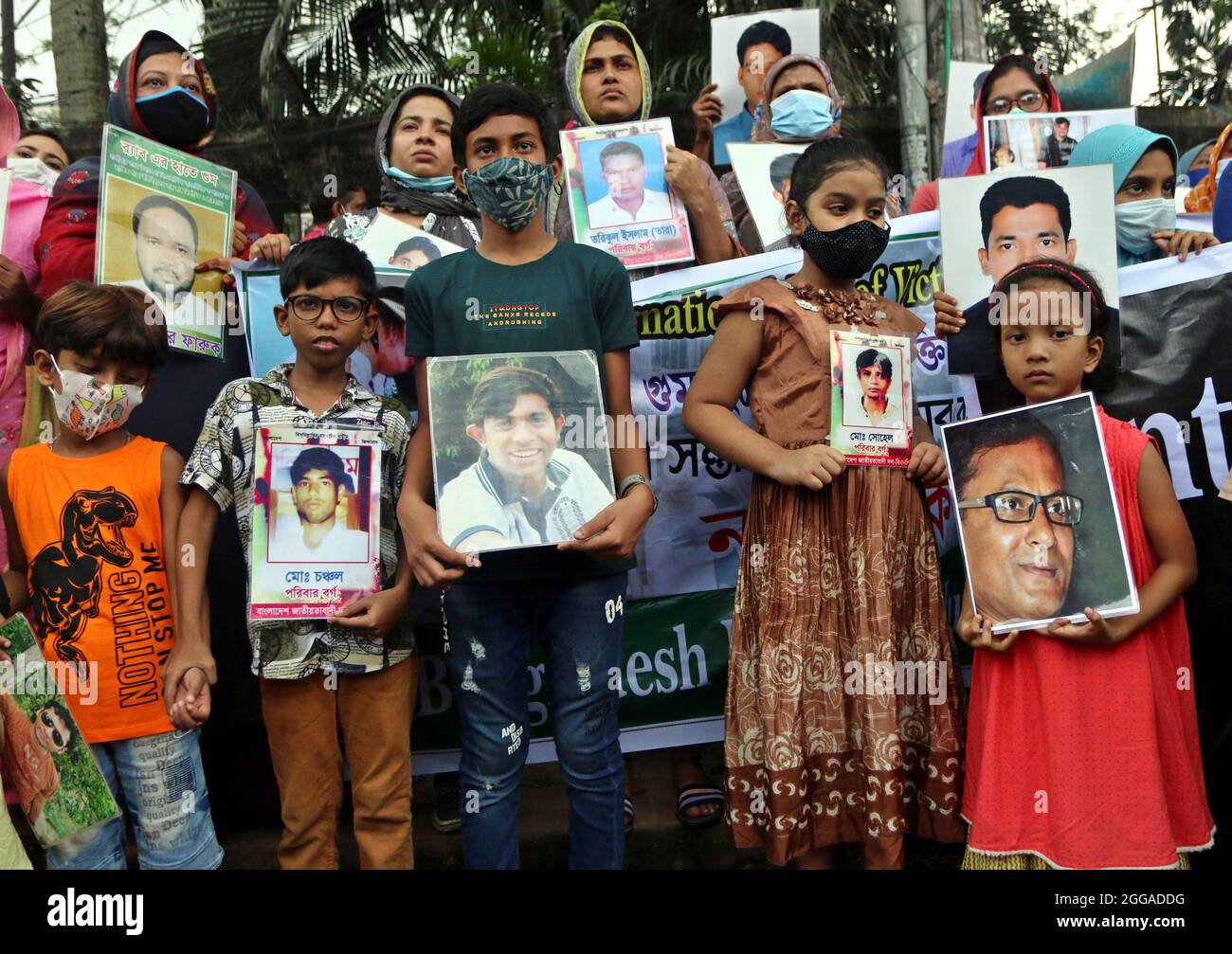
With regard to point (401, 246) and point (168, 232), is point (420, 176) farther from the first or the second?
point (168, 232)

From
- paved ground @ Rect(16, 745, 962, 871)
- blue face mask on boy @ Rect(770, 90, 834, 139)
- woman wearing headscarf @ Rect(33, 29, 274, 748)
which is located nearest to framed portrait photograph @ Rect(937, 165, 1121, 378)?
blue face mask on boy @ Rect(770, 90, 834, 139)

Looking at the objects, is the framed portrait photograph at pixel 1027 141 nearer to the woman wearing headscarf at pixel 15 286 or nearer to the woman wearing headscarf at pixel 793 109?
the woman wearing headscarf at pixel 793 109

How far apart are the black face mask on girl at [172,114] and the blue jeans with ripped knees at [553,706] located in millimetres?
2033

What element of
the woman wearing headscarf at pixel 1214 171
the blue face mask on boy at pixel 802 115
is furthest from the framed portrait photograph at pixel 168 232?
the woman wearing headscarf at pixel 1214 171

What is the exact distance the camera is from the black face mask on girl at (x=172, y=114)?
3.66 m

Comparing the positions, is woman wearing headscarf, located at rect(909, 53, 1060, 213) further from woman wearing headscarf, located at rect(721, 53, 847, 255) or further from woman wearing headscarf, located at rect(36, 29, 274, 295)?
woman wearing headscarf, located at rect(36, 29, 274, 295)

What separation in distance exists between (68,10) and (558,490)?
27.8 feet

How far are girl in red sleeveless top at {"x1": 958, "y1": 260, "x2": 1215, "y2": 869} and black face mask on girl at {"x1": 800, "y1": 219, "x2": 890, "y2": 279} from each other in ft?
1.66

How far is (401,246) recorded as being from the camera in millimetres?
3562

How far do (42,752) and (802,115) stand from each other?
333cm

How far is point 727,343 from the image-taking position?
3004 millimetres

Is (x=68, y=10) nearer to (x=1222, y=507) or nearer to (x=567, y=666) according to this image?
(x=567, y=666)

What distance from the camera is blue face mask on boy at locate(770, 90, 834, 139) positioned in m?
4.25
